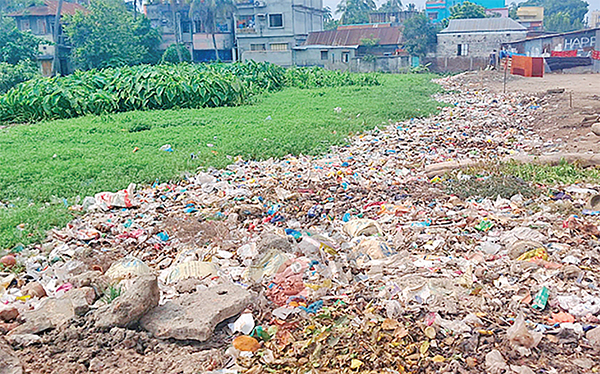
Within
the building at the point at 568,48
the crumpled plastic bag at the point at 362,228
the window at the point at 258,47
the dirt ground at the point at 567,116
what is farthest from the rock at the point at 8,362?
the window at the point at 258,47

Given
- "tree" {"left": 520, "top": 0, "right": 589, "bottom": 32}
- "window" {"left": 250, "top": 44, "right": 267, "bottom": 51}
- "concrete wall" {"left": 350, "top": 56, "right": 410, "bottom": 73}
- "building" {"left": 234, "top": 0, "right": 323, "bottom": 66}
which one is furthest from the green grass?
"tree" {"left": 520, "top": 0, "right": 589, "bottom": 32}

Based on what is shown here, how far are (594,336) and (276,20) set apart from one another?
36.5 meters

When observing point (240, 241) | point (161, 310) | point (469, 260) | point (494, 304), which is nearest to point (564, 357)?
point (494, 304)

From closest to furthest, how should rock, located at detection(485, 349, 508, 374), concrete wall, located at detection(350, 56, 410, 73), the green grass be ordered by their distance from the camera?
rock, located at detection(485, 349, 508, 374), the green grass, concrete wall, located at detection(350, 56, 410, 73)

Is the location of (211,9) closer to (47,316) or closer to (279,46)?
(279,46)

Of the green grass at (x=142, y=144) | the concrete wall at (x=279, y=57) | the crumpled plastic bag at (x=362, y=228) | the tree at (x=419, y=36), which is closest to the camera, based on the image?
the crumpled plastic bag at (x=362, y=228)

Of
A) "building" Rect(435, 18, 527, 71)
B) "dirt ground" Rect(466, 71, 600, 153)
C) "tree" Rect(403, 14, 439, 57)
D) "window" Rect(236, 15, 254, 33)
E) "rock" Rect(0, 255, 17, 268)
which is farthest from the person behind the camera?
"window" Rect(236, 15, 254, 33)

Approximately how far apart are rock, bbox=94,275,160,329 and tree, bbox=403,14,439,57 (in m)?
32.7

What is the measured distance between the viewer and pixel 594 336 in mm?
2959

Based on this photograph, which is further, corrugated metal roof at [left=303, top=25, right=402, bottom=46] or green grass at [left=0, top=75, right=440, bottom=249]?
corrugated metal roof at [left=303, top=25, right=402, bottom=46]

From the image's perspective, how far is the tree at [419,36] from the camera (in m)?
33.8

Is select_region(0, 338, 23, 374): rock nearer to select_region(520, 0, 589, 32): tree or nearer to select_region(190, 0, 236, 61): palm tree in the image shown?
select_region(190, 0, 236, 61): palm tree

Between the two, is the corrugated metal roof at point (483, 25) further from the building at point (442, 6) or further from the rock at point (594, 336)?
the rock at point (594, 336)

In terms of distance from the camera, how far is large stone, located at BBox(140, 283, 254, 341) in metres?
3.12
